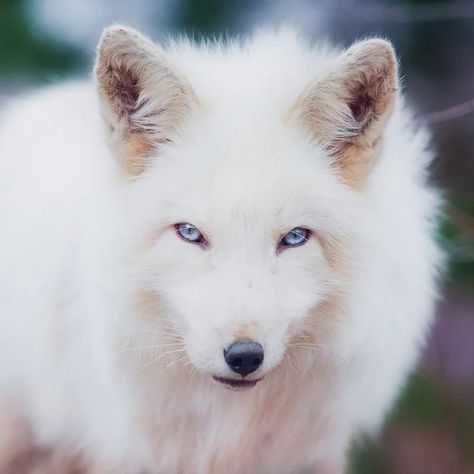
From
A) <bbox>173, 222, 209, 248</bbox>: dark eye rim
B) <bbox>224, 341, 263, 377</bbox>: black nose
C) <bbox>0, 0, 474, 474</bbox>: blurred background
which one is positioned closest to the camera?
<bbox>224, 341, 263, 377</bbox>: black nose

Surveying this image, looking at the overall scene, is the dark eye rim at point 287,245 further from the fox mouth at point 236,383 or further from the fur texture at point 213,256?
the fox mouth at point 236,383

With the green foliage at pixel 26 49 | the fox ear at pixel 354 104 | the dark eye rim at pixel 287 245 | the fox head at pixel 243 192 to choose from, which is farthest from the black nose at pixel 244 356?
the green foliage at pixel 26 49

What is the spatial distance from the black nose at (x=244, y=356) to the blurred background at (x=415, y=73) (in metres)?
1.53

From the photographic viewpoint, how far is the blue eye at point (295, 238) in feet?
5.70

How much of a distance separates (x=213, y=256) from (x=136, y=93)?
37 centimetres

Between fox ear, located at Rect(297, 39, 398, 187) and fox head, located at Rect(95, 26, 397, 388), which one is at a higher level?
fox ear, located at Rect(297, 39, 398, 187)

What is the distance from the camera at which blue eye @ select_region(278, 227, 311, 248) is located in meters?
1.74

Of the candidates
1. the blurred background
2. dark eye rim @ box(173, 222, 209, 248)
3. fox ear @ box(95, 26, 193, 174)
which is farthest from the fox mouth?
the blurred background

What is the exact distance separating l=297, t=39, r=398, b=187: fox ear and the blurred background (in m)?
1.23

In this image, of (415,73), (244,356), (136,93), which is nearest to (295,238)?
(244,356)

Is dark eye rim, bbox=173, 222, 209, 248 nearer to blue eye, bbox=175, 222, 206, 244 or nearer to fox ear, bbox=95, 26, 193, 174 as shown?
blue eye, bbox=175, 222, 206, 244

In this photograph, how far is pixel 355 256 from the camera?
1838 mm

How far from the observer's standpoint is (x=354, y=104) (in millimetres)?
1851

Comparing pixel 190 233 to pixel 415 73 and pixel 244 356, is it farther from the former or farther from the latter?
pixel 415 73
